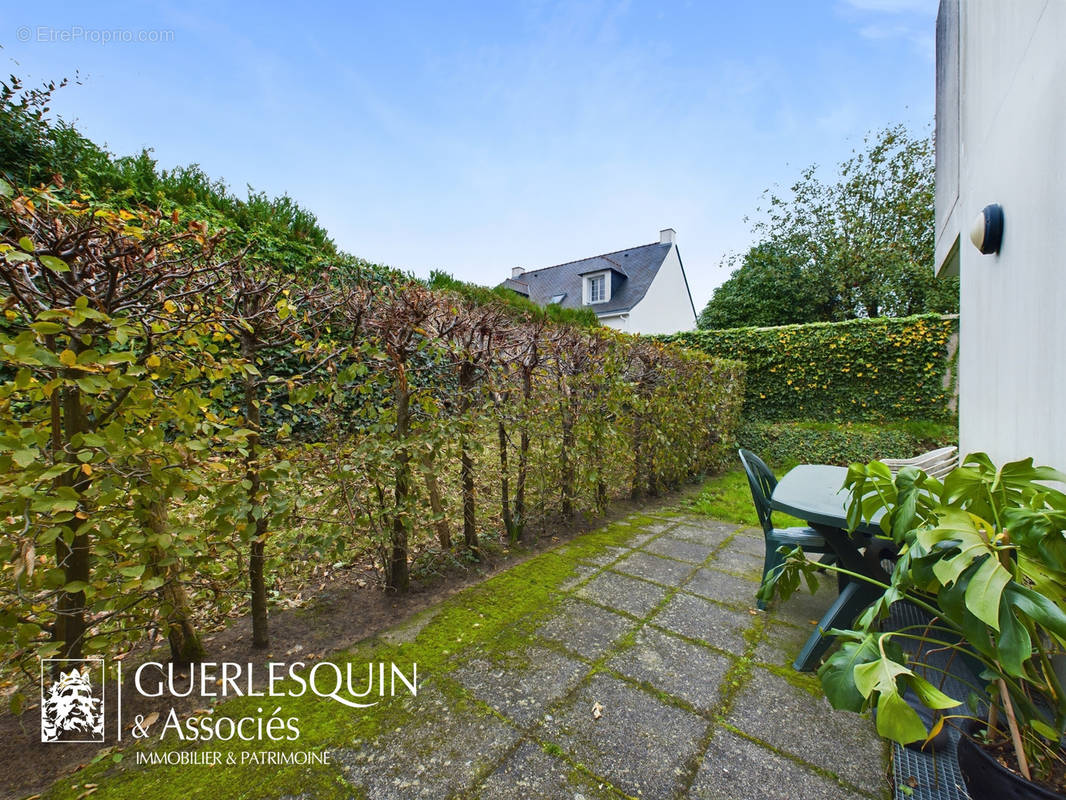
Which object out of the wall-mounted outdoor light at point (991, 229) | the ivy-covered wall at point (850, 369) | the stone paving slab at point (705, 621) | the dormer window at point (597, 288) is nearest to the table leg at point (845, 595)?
the stone paving slab at point (705, 621)

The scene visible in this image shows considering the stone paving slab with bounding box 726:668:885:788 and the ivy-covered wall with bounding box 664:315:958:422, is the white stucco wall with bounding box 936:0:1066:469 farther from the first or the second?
the ivy-covered wall with bounding box 664:315:958:422

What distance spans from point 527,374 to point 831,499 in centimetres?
224

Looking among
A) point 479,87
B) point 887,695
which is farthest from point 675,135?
point 887,695

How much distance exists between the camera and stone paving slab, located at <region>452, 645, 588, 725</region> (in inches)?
73.0

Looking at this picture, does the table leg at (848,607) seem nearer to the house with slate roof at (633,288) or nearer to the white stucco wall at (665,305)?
the house with slate roof at (633,288)

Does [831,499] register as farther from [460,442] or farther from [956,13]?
[956,13]

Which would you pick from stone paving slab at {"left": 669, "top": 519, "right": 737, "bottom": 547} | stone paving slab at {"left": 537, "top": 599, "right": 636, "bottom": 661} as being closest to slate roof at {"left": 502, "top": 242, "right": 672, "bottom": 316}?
stone paving slab at {"left": 669, "top": 519, "right": 737, "bottom": 547}

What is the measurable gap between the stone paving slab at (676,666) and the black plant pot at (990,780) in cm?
82

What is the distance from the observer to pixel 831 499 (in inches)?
94.9

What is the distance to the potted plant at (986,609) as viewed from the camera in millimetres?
921

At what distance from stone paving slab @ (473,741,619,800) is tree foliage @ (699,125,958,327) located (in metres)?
16.9

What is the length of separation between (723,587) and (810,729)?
127 cm

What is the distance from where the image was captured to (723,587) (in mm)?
2996

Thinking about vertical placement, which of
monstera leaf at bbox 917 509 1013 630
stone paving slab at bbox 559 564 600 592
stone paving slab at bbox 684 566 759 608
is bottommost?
stone paving slab at bbox 684 566 759 608
